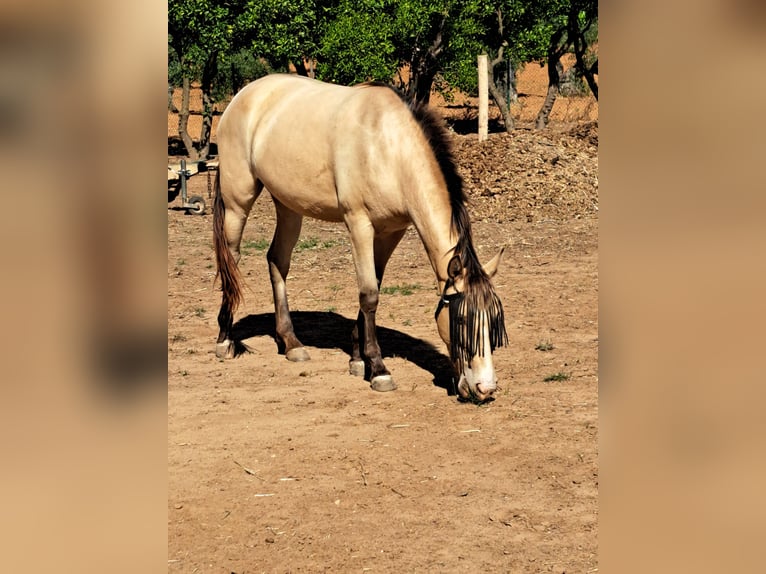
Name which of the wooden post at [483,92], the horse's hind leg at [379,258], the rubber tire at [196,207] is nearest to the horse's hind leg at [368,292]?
the horse's hind leg at [379,258]

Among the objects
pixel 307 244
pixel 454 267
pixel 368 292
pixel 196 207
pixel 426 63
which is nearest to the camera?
pixel 454 267

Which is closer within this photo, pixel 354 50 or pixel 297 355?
pixel 297 355

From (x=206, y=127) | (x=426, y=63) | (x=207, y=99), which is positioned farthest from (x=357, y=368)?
(x=426, y=63)

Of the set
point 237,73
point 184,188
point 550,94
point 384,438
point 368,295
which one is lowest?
point 384,438

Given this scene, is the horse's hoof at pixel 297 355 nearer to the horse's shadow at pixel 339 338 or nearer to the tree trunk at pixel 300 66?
the horse's shadow at pixel 339 338

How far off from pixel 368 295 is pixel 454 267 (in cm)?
91

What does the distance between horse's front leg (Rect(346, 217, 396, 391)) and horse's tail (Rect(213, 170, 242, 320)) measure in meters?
1.18

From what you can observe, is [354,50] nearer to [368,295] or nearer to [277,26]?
[277,26]

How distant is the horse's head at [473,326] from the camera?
5043 millimetres

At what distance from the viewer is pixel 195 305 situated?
8.00 meters

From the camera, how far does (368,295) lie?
586cm
